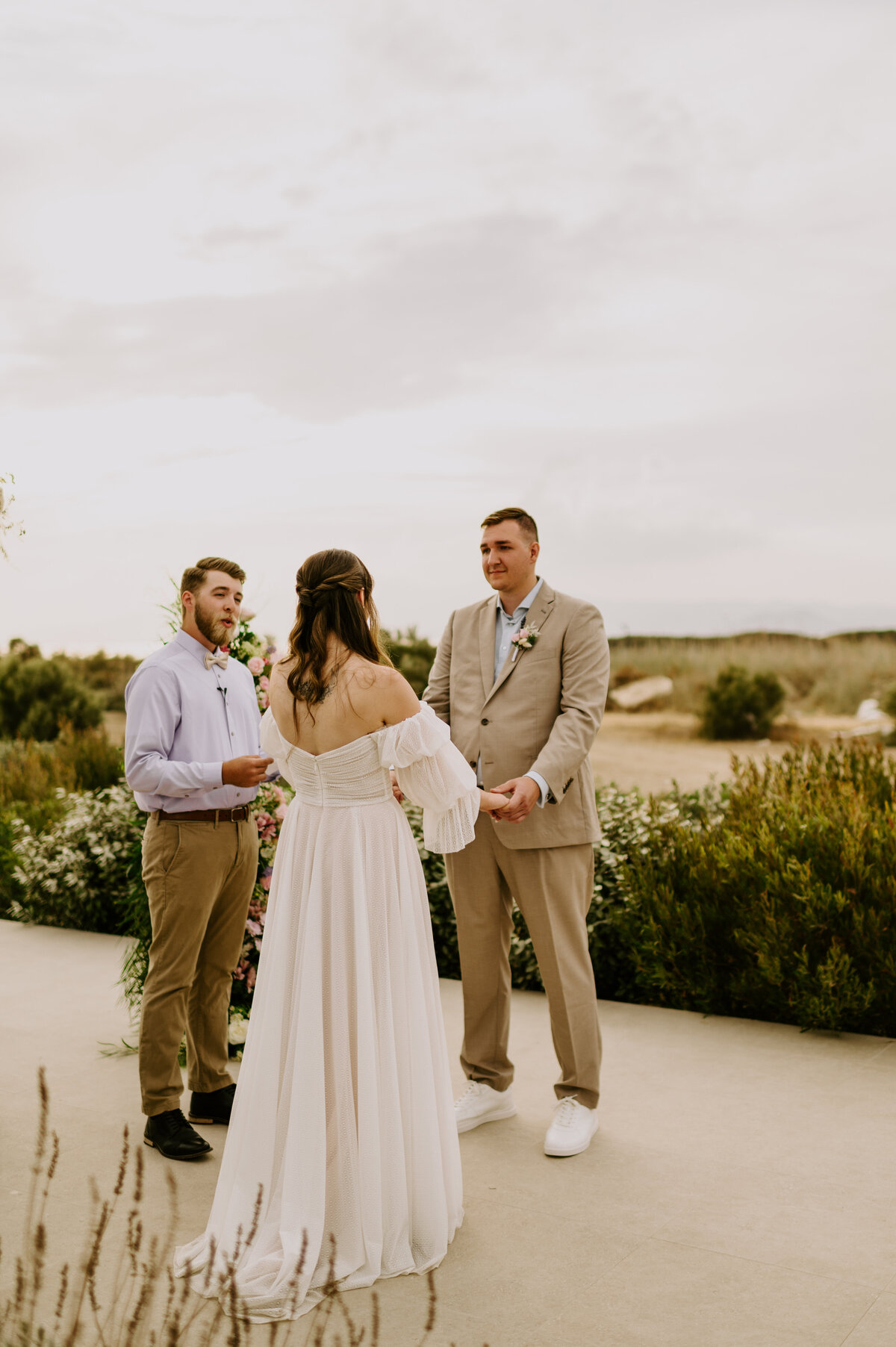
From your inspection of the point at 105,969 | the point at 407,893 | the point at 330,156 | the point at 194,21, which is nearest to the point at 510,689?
the point at 407,893

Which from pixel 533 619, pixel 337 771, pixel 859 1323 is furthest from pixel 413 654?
pixel 859 1323

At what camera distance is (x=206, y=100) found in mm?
7938

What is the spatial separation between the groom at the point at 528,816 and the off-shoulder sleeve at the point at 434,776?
1.34 ft

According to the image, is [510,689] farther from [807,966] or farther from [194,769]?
[807,966]

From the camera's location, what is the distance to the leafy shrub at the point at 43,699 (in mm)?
17547

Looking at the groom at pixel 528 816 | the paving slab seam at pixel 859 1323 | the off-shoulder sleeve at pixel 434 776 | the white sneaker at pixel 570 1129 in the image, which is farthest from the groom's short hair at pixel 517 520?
the paving slab seam at pixel 859 1323

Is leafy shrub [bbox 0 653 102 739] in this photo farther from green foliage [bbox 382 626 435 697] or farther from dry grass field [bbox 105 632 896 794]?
green foliage [bbox 382 626 435 697]

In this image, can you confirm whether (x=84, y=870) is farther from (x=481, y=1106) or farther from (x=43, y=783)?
(x=481, y=1106)

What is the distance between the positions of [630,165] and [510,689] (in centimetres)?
1049

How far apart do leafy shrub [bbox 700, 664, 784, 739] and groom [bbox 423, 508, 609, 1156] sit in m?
14.8

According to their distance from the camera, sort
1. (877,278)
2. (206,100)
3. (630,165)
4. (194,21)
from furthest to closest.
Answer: (877,278) < (630,165) < (206,100) < (194,21)

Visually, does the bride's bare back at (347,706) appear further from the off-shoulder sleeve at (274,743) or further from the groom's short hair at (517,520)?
the groom's short hair at (517,520)

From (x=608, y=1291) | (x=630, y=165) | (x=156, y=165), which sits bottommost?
(x=608, y=1291)

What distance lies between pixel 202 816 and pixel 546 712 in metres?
1.31
